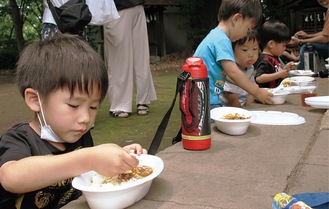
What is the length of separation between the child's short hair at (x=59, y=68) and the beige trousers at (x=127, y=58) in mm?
2810

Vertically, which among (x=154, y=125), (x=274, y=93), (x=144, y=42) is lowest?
(x=154, y=125)

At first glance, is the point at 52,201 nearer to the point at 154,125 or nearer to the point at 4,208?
the point at 4,208

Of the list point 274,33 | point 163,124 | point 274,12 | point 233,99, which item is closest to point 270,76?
point 274,33

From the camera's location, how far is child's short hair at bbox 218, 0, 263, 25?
2.90 metres

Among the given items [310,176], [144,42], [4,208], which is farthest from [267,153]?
[144,42]

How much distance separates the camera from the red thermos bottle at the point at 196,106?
1764 mm

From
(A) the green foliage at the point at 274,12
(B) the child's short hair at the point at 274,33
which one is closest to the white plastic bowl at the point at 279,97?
(B) the child's short hair at the point at 274,33

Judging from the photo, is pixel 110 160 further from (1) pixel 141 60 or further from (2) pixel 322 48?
(2) pixel 322 48

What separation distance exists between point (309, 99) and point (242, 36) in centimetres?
77

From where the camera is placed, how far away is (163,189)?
1.38 metres

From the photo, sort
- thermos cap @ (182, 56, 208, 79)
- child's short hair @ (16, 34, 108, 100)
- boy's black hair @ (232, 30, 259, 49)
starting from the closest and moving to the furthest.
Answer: child's short hair @ (16, 34, 108, 100) → thermos cap @ (182, 56, 208, 79) → boy's black hair @ (232, 30, 259, 49)

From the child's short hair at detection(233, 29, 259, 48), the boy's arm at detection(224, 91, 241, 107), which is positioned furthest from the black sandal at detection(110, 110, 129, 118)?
the child's short hair at detection(233, 29, 259, 48)

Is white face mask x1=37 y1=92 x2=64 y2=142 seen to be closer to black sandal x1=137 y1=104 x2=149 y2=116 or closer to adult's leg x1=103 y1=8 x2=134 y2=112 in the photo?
adult's leg x1=103 y1=8 x2=134 y2=112

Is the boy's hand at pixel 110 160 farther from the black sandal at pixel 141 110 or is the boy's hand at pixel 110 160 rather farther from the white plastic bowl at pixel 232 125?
the black sandal at pixel 141 110
